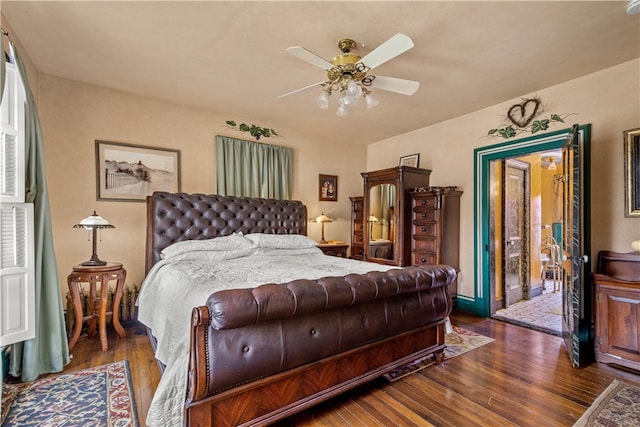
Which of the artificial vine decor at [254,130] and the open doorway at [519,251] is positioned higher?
the artificial vine decor at [254,130]

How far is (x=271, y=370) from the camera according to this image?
5.58ft

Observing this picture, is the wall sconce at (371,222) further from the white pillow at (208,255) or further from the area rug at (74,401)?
the area rug at (74,401)

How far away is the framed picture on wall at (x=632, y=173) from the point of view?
2840 mm

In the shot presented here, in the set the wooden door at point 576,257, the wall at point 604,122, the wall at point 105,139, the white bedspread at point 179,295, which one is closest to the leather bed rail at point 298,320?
the white bedspread at point 179,295

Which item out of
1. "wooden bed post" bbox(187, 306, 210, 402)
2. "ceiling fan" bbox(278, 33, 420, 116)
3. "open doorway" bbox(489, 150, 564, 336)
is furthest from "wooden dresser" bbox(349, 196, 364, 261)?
"wooden bed post" bbox(187, 306, 210, 402)

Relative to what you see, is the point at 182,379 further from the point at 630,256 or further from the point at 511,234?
the point at 511,234

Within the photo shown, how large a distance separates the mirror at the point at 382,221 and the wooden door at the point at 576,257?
7.15ft

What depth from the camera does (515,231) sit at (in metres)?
4.83

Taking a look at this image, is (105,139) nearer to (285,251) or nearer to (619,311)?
(285,251)

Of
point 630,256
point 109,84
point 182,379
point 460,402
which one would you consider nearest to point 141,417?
point 182,379

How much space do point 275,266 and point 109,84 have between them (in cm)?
286

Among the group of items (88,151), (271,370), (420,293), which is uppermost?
(88,151)

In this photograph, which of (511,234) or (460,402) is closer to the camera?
(460,402)

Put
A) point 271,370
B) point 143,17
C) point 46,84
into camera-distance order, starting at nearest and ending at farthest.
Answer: point 271,370, point 143,17, point 46,84
